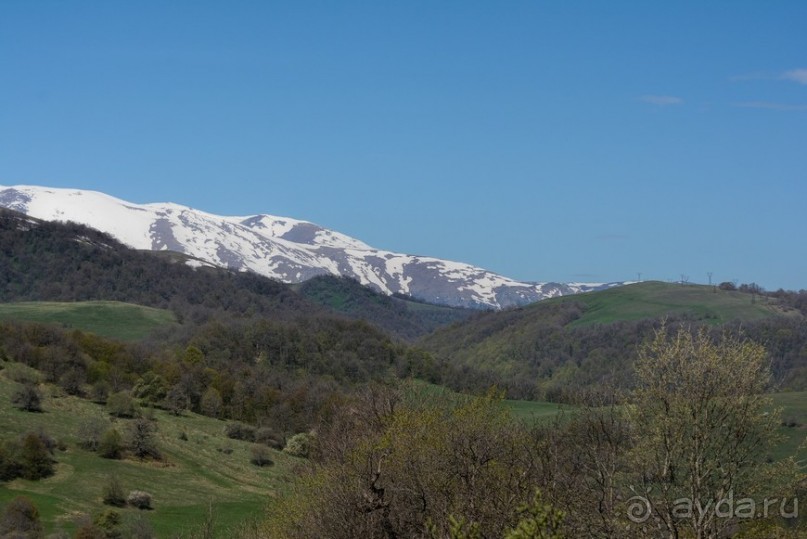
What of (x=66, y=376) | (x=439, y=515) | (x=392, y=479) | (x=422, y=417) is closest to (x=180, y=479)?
(x=66, y=376)

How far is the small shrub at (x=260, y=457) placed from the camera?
8953 cm

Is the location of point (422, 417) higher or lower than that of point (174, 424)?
higher

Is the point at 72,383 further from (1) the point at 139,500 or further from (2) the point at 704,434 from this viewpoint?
(2) the point at 704,434

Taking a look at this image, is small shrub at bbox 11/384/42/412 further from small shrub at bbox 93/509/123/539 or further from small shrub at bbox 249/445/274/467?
small shrub at bbox 93/509/123/539

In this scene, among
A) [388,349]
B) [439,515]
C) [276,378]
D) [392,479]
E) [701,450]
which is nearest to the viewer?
[701,450]

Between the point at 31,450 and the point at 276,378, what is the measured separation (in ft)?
247

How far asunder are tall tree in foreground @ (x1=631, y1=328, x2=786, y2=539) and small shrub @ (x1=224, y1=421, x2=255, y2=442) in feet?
260

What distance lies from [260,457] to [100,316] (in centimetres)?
9768

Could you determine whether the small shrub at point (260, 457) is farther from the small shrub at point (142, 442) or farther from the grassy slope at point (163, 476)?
the small shrub at point (142, 442)

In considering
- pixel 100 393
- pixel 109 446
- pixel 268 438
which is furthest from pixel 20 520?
pixel 268 438

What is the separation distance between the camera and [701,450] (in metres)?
22.9

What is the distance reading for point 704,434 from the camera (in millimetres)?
22875

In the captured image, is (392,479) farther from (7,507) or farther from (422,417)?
(7,507)

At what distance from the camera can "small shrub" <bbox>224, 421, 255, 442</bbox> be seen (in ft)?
326
